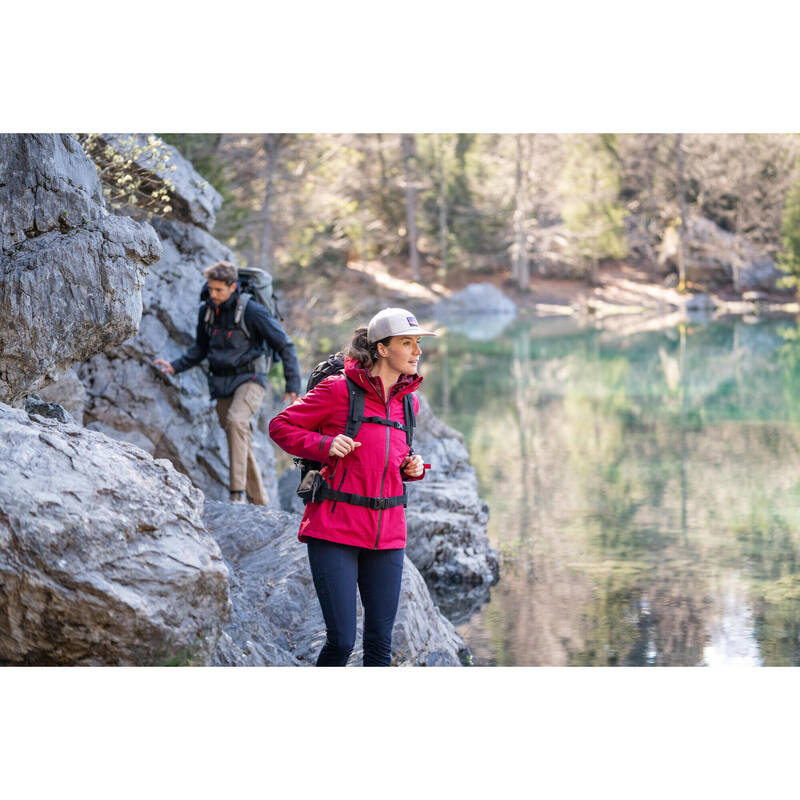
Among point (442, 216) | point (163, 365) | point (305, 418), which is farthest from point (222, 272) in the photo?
point (442, 216)

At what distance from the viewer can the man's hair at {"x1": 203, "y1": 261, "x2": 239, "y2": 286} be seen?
21.1ft

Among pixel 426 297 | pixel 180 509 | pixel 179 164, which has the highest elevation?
pixel 426 297

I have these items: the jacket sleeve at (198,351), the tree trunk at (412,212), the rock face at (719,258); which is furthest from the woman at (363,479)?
the tree trunk at (412,212)

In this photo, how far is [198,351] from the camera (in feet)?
22.7

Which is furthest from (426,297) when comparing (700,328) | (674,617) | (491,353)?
(674,617)

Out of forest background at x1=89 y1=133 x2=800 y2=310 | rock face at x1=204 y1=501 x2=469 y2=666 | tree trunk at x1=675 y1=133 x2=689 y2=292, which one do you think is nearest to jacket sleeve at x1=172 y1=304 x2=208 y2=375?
rock face at x1=204 y1=501 x2=469 y2=666

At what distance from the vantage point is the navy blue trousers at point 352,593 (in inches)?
144

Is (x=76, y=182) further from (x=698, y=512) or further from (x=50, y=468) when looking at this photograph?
(x=698, y=512)

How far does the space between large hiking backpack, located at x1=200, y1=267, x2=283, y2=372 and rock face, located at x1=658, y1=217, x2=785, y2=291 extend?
33.1m

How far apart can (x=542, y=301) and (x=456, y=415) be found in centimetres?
2654

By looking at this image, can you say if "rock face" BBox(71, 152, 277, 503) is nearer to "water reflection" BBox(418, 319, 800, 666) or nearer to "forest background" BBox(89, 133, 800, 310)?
"water reflection" BBox(418, 319, 800, 666)

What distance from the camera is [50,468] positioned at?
3.72m

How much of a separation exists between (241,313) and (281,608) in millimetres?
2268

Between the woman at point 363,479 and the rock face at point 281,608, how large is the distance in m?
0.77
